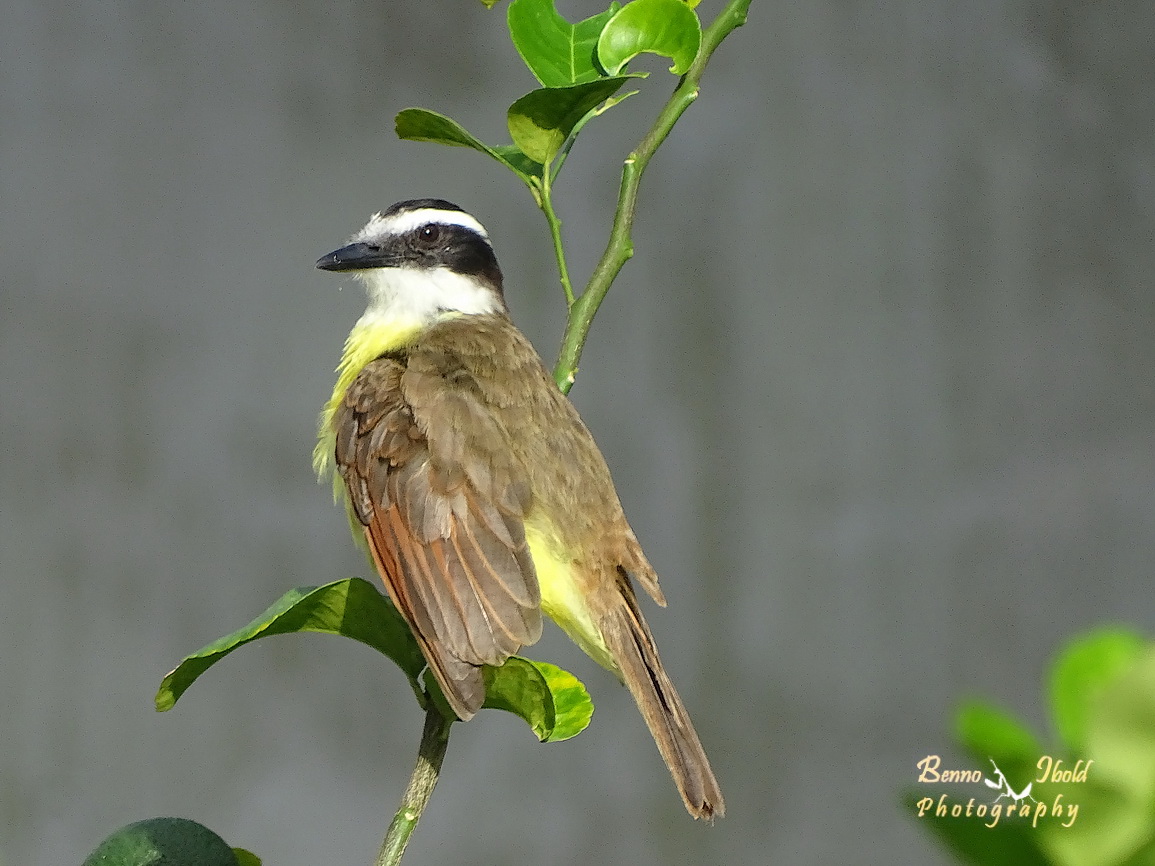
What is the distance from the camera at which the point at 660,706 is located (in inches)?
45.1

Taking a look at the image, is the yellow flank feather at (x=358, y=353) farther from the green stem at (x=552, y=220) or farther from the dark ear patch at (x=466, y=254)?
the green stem at (x=552, y=220)

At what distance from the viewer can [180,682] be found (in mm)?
830

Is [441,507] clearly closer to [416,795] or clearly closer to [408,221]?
[416,795]

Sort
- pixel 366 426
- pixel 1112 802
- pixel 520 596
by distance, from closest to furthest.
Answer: pixel 1112 802
pixel 520 596
pixel 366 426

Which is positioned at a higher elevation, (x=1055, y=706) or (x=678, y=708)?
(x=1055, y=706)

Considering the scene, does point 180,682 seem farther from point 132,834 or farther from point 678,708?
point 678,708

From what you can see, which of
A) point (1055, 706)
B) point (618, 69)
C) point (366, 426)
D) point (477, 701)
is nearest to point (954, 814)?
point (1055, 706)

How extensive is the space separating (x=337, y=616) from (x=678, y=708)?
40 centimetres

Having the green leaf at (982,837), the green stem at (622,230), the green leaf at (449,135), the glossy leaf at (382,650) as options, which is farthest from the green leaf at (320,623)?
the green leaf at (982,837)

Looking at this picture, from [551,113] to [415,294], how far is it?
2.20ft

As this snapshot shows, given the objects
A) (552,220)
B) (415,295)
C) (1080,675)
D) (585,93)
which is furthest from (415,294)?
(1080,675)

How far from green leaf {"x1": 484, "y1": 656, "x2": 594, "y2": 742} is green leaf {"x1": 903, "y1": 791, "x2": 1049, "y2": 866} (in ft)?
1.71

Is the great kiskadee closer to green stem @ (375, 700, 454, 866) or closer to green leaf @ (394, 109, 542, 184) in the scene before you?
green stem @ (375, 700, 454, 866)

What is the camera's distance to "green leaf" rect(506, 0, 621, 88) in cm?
100
